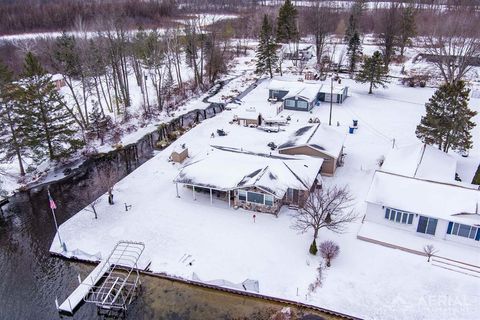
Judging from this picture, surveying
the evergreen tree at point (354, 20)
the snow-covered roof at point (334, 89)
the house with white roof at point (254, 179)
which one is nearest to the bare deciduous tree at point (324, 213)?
the house with white roof at point (254, 179)

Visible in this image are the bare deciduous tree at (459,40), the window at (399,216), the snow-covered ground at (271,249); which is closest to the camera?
the snow-covered ground at (271,249)

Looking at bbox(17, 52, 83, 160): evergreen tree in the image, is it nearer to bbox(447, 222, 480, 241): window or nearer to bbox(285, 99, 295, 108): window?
bbox(285, 99, 295, 108): window

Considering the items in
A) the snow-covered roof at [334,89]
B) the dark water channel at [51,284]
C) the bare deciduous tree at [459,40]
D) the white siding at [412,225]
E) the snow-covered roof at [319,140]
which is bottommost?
the dark water channel at [51,284]

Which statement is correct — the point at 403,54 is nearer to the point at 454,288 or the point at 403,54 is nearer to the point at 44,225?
the point at 454,288

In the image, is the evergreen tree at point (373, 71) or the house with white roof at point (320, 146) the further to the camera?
the evergreen tree at point (373, 71)

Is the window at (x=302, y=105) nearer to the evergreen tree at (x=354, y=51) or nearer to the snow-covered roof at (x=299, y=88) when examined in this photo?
the snow-covered roof at (x=299, y=88)

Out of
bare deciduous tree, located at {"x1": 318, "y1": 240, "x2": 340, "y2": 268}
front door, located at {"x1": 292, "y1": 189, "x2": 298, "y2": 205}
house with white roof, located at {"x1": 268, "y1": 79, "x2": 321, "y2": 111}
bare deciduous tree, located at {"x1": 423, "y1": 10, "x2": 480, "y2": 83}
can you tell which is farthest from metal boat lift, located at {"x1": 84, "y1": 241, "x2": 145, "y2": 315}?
bare deciduous tree, located at {"x1": 423, "y1": 10, "x2": 480, "y2": 83}

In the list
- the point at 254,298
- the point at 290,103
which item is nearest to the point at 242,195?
the point at 254,298
